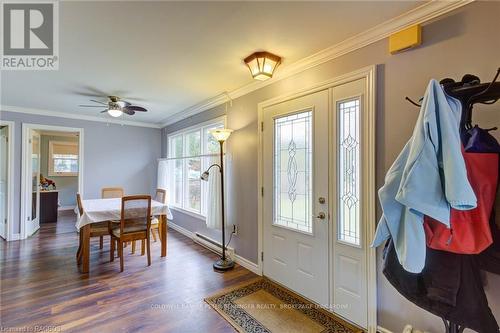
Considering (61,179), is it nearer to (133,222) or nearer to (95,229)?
(95,229)

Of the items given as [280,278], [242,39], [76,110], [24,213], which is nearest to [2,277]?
[24,213]

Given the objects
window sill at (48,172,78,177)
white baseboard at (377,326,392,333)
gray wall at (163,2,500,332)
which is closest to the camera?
gray wall at (163,2,500,332)

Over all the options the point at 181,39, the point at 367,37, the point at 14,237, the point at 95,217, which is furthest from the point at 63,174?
the point at 367,37

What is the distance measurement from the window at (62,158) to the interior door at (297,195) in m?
7.48

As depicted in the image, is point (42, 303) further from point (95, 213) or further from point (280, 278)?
point (280, 278)

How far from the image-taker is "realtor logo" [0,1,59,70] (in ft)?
5.45

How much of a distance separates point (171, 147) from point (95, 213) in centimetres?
259

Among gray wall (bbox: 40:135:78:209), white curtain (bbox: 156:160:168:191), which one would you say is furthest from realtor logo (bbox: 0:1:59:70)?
gray wall (bbox: 40:135:78:209)

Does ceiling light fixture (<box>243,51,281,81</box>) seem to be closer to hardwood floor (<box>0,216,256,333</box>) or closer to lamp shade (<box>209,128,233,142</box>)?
lamp shade (<box>209,128,233,142</box>)

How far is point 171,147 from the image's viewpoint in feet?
18.1

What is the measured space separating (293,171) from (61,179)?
7958mm

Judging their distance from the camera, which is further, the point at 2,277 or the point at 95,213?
the point at 95,213

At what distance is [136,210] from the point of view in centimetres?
323

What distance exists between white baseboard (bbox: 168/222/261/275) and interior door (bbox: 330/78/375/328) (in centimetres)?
116
